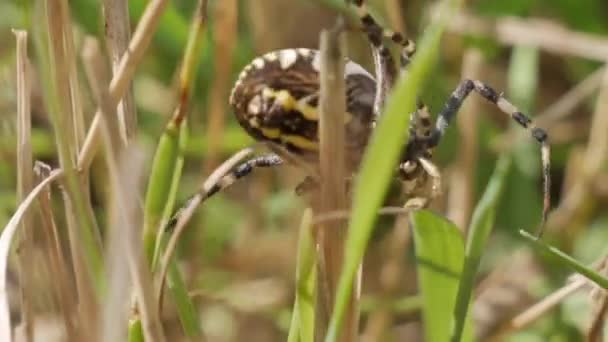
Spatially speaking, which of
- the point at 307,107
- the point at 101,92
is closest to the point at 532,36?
the point at 307,107

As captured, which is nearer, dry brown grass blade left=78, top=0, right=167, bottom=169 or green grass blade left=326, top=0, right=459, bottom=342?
green grass blade left=326, top=0, right=459, bottom=342

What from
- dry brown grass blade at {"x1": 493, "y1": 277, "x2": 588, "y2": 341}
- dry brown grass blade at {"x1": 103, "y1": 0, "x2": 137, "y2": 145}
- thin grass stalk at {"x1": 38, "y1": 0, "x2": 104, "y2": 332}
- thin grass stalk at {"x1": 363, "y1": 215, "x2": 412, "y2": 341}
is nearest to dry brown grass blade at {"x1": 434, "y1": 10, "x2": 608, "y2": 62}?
thin grass stalk at {"x1": 363, "y1": 215, "x2": 412, "y2": 341}

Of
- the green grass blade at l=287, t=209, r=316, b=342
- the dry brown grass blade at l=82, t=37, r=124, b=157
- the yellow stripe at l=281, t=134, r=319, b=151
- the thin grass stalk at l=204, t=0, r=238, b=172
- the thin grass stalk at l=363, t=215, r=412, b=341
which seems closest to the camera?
the dry brown grass blade at l=82, t=37, r=124, b=157

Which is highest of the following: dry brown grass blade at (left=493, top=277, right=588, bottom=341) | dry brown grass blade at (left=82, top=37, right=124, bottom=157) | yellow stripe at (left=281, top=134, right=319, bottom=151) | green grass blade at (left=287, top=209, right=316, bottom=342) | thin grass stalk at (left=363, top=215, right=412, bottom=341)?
dry brown grass blade at (left=82, top=37, right=124, bottom=157)

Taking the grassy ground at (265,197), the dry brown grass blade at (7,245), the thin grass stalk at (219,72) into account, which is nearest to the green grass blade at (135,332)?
the grassy ground at (265,197)

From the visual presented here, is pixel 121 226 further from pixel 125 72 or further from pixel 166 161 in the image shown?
pixel 125 72

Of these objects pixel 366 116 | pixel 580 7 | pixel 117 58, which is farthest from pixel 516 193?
pixel 117 58

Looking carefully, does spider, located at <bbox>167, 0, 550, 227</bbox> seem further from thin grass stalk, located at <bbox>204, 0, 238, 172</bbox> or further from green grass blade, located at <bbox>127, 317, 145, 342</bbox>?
thin grass stalk, located at <bbox>204, 0, 238, 172</bbox>

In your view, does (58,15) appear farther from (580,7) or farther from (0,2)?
(580,7)
